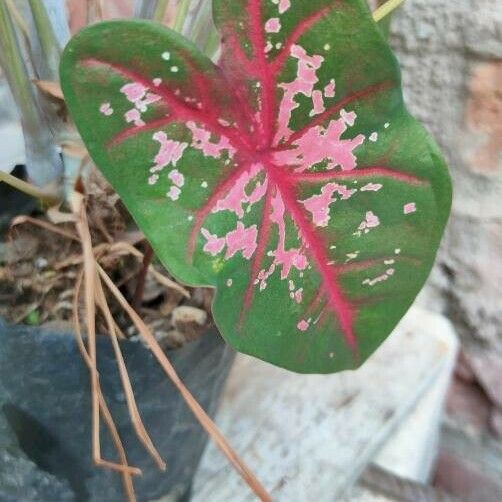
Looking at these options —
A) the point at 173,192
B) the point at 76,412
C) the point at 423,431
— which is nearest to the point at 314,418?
the point at 423,431

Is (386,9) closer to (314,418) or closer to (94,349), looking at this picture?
(94,349)

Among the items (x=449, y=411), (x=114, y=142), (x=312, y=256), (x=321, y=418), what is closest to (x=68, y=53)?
(x=114, y=142)

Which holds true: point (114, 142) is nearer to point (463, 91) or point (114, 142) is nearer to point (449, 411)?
point (463, 91)

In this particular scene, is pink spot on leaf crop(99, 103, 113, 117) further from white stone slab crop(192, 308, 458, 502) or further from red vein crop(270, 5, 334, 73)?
white stone slab crop(192, 308, 458, 502)

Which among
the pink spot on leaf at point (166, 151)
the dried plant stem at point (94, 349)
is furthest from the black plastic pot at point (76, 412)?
the pink spot on leaf at point (166, 151)

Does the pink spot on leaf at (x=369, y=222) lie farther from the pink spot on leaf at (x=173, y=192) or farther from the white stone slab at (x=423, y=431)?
the white stone slab at (x=423, y=431)

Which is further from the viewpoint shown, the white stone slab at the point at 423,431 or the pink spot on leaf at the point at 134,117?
the white stone slab at the point at 423,431

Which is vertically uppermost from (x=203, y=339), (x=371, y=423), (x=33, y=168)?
(x=33, y=168)
